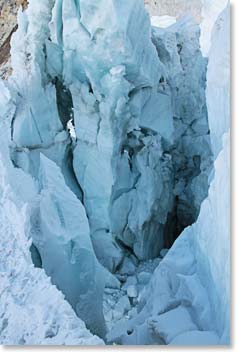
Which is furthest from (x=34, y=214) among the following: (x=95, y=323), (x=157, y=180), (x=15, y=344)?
(x=157, y=180)

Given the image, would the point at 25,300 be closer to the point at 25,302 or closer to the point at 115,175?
the point at 25,302

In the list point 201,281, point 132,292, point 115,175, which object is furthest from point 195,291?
point 115,175

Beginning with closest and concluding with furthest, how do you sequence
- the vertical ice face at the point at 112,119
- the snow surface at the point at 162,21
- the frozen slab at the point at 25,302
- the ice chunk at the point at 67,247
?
the frozen slab at the point at 25,302
the ice chunk at the point at 67,247
the vertical ice face at the point at 112,119
the snow surface at the point at 162,21

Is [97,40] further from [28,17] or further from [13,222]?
[13,222]

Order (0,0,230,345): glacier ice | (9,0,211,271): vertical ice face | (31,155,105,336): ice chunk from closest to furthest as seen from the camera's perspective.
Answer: (0,0,230,345): glacier ice
(31,155,105,336): ice chunk
(9,0,211,271): vertical ice face

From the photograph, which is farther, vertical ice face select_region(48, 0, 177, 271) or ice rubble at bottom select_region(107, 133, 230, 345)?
vertical ice face select_region(48, 0, 177, 271)

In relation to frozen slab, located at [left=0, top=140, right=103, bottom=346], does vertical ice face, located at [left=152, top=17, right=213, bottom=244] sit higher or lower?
lower

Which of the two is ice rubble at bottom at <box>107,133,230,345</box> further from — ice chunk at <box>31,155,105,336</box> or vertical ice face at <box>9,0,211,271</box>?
vertical ice face at <box>9,0,211,271</box>

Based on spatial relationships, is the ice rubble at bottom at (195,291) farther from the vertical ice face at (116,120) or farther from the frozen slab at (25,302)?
the vertical ice face at (116,120)

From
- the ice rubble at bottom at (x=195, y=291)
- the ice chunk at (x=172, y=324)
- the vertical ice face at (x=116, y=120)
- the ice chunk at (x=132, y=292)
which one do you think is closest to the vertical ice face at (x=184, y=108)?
the vertical ice face at (x=116, y=120)

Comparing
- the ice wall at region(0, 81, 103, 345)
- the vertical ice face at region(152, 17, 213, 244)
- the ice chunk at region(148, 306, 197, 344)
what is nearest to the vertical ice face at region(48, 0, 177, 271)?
the vertical ice face at region(152, 17, 213, 244)
